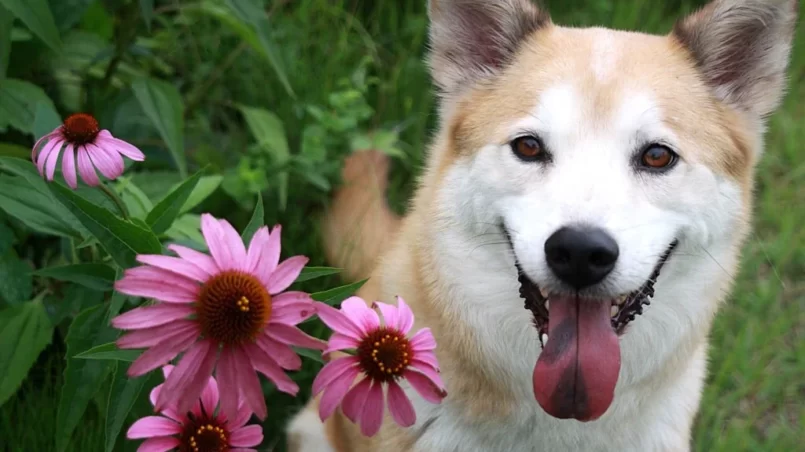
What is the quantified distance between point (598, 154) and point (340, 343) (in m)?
0.77

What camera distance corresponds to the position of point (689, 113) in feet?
6.40

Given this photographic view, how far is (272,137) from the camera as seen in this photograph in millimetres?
3082

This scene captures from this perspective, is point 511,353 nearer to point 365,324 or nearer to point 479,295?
point 479,295

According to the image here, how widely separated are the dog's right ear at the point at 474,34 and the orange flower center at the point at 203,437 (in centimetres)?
113

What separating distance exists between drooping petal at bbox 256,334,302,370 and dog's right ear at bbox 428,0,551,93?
1.10 m

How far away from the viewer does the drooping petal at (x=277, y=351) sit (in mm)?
1366

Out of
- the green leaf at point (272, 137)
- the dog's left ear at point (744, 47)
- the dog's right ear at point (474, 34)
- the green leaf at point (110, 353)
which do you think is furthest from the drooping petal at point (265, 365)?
the green leaf at point (272, 137)

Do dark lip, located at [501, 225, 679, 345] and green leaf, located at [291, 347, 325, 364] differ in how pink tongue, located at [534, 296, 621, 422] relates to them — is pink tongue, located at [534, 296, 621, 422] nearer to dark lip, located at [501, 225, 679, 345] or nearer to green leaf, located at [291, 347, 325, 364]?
dark lip, located at [501, 225, 679, 345]

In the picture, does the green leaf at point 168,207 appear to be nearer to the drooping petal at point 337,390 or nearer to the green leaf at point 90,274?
the green leaf at point 90,274

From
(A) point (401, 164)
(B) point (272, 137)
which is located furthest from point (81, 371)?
(A) point (401, 164)

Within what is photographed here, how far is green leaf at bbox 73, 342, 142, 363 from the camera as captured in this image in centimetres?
153

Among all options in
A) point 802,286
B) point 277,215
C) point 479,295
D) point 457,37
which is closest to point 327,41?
point 277,215

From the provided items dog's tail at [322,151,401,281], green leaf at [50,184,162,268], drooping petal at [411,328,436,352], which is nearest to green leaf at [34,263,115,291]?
green leaf at [50,184,162,268]

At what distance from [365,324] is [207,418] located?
0.37m
